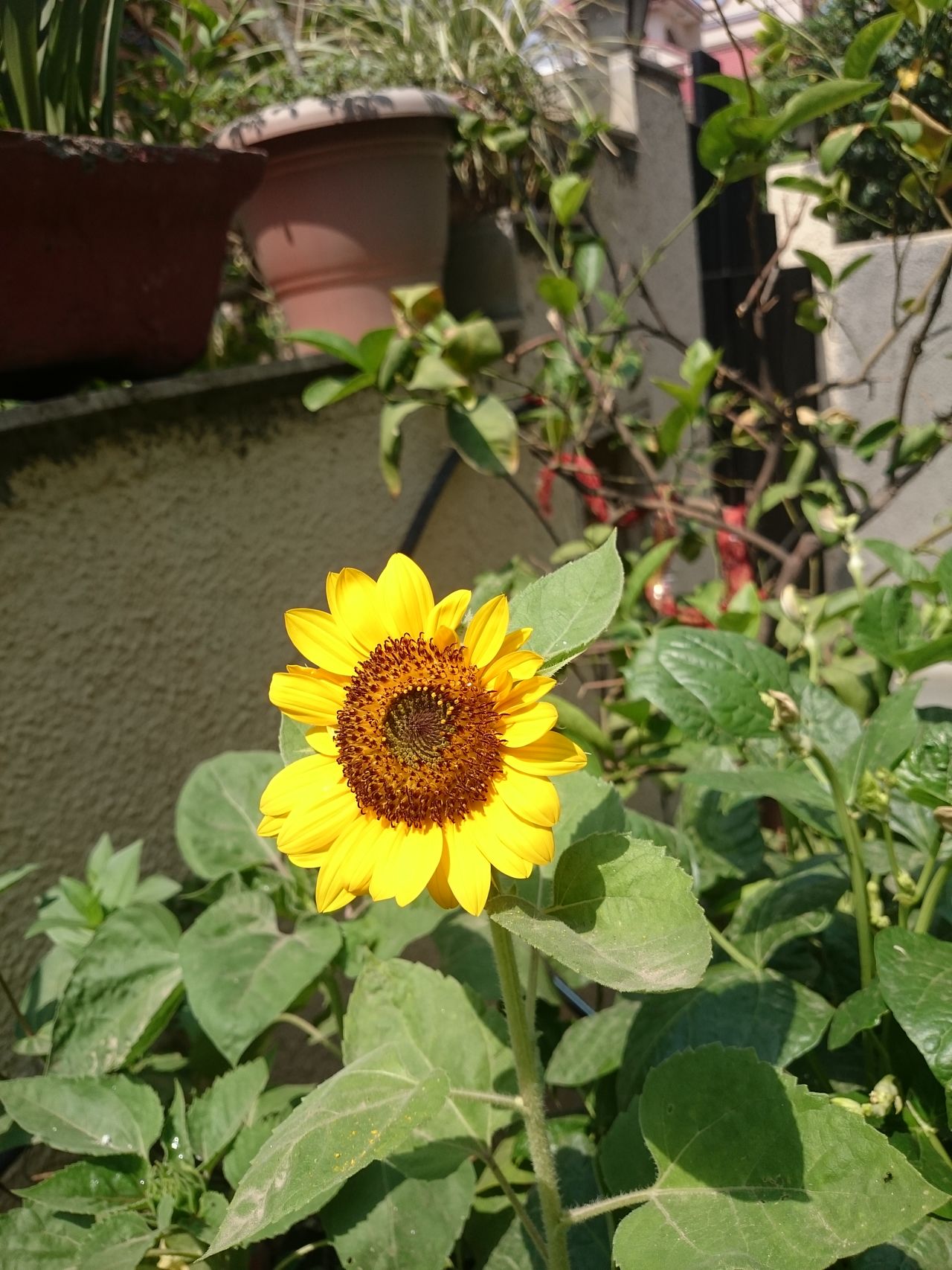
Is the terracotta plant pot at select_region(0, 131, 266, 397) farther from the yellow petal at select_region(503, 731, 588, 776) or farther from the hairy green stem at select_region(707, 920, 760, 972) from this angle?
the hairy green stem at select_region(707, 920, 760, 972)

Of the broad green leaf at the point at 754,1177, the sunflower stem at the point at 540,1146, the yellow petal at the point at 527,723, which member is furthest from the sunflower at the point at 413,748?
the broad green leaf at the point at 754,1177

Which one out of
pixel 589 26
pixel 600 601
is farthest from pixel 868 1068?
pixel 589 26

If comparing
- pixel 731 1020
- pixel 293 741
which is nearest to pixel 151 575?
pixel 293 741

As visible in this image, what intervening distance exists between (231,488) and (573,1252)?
1.03 metres

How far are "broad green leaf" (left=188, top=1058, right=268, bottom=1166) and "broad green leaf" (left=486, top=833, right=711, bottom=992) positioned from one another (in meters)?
0.38

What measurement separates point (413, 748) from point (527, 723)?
0.07 meters

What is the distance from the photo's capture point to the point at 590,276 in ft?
5.95

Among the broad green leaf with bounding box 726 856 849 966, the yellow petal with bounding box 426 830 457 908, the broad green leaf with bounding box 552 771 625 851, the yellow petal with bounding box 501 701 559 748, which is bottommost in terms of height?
the broad green leaf with bounding box 726 856 849 966

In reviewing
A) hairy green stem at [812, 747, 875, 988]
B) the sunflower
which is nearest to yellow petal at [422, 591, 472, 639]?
the sunflower

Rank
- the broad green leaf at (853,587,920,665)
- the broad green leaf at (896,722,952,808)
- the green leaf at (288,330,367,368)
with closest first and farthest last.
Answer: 1. the broad green leaf at (896,722,952,808)
2. the broad green leaf at (853,587,920,665)
3. the green leaf at (288,330,367,368)

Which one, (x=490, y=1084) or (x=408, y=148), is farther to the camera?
(x=408, y=148)

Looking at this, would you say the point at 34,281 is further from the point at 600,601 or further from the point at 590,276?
the point at 590,276

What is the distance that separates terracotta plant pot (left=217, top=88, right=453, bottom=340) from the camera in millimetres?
1557

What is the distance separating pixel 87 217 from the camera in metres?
1.15
